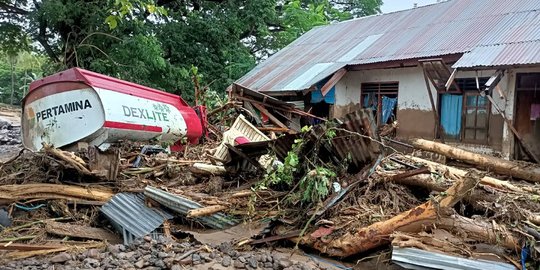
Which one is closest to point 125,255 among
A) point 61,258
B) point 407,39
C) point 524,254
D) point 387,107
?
point 61,258

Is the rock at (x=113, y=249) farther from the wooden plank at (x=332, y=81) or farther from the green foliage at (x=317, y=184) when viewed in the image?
the wooden plank at (x=332, y=81)

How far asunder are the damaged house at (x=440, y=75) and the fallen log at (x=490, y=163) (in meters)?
1.67

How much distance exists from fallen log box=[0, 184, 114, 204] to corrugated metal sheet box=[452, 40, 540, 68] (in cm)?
737

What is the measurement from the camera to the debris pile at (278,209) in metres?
4.61

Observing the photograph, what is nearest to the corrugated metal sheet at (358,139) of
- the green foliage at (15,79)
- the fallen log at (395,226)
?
the fallen log at (395,226)

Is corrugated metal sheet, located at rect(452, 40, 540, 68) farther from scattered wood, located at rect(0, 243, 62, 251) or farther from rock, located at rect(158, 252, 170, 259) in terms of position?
scattered wood, located at rect(0, 243, 62, 251)

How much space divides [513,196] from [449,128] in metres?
5.26

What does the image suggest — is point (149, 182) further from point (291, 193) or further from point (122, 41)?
point (122, 41)

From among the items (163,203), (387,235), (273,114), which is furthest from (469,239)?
(273,114)

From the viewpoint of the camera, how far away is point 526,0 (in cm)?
1081

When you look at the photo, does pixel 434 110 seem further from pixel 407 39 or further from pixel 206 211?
pixel 206 211

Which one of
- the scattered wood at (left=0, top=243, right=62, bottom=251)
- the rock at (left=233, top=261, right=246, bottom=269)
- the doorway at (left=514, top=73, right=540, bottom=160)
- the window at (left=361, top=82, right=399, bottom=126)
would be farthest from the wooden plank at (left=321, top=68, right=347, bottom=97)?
the scattered wood at (left=0, top=243, right=62, bottom=251)

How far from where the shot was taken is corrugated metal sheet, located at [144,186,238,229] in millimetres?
5855

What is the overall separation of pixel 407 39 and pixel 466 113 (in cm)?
300
